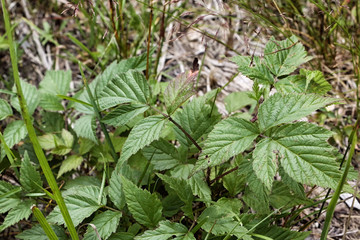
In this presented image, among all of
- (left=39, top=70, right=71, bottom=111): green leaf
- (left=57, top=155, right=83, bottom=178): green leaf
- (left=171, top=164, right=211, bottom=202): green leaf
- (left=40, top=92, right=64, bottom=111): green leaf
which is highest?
(left=39, top=70, right=71, bottom=111): green leaf

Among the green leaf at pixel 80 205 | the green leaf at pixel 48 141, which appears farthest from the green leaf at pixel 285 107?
the green leaf at pixel 48 141

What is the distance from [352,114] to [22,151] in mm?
1843

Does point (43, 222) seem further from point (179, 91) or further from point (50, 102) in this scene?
point (50, 102)

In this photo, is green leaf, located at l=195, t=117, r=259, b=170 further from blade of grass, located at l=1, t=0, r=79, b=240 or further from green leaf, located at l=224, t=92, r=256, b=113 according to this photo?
green leaf, located at l=224, t=92, r=256, b=113

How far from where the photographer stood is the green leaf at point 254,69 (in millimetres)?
1339

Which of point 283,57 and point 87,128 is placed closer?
point 283,57

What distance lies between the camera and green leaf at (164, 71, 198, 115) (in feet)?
4.31

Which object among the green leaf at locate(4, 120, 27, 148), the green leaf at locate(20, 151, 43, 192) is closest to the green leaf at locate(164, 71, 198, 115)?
the green leaf at locate(20, 151, 43, 192)

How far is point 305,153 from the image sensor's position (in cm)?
113

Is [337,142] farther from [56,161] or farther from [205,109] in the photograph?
[56,161]

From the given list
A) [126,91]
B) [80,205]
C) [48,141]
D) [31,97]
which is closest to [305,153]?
[126,91]

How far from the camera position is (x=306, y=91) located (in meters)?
1.36

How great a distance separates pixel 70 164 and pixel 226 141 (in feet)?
2.72

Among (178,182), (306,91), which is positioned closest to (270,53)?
(306,91)
